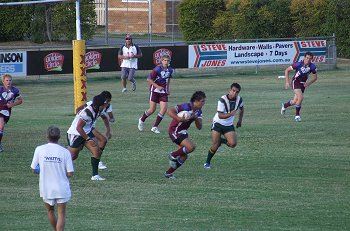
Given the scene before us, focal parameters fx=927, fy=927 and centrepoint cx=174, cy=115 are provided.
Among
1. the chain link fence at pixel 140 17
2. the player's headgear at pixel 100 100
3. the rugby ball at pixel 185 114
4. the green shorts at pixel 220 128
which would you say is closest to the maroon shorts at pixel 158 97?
the green shorts at pixel 220 128

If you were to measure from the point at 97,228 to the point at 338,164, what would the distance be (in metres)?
7.46

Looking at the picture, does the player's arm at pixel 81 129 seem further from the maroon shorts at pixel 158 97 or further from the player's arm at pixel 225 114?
the maroon shorts at pixel 158 97

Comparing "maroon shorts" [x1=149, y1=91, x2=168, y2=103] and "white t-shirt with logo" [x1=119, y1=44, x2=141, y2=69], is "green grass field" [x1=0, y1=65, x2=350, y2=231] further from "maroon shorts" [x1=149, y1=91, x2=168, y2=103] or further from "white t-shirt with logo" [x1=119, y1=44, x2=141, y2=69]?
"white t-shirt with logo" [x1=119, y1=44, x2=141, y2=69]

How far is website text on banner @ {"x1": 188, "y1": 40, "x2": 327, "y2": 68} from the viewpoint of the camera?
41000mm

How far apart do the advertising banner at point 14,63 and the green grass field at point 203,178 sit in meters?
5.85

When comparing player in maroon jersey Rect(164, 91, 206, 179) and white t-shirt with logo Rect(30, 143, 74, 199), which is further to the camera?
player in maroon jersey Rect(164, 91, 206, 179)

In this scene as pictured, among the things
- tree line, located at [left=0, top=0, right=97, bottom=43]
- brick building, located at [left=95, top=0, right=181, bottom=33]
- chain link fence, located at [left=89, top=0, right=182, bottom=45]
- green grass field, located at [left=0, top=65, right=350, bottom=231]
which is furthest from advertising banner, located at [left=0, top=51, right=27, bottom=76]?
brick building, located at [left=95, top=0, right=181, bottom=33]

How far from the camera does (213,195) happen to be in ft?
51.6

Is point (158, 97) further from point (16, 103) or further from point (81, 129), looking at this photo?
point (81, 129)

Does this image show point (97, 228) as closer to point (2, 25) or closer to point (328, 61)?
point (328, 61)

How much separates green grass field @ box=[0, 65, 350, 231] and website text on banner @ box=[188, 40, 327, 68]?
10889mm

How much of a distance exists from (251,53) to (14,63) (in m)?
11.3

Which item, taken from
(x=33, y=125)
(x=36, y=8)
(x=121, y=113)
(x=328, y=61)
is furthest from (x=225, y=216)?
(x=36, y=8)

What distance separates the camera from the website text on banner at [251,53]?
4100 centimetres
